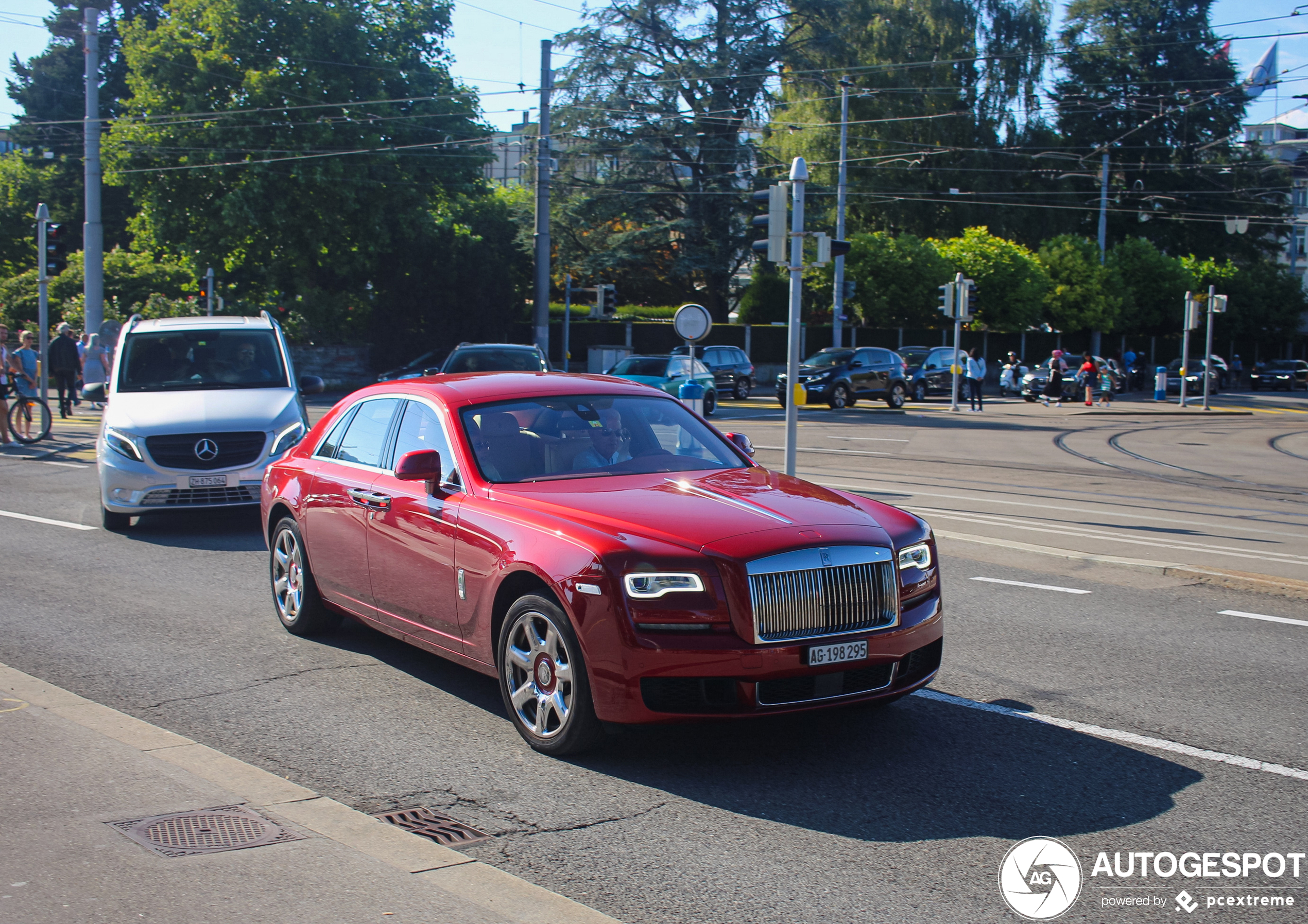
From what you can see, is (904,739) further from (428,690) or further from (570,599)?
(428,690)

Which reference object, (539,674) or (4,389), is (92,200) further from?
(539,674)

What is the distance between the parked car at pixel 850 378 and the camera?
36.8 meters

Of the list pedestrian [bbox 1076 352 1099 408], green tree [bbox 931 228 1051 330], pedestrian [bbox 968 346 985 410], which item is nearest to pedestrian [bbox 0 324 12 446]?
pedestrian [bbox 968 346 985 410]

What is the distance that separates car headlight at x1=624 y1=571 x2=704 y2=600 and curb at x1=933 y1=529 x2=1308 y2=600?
583 centimetres

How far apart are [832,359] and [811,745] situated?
32642 millimetres

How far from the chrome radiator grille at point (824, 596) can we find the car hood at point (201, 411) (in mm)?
7821

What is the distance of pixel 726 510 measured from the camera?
532 cm

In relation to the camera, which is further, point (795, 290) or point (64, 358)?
point (64, 358)

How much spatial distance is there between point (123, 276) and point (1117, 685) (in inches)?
1840

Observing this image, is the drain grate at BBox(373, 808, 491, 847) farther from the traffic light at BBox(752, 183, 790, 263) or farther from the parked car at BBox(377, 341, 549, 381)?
the parked car at BBox(377, 341, 549, 381)

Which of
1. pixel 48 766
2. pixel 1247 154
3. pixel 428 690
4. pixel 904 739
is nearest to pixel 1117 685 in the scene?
pixel 904 739

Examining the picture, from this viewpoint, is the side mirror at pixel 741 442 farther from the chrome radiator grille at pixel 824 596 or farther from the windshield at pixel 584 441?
the chrome radiator grille at pixel 824 596

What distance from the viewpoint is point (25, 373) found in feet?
67.3

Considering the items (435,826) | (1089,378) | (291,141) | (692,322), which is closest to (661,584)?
(435,826)
